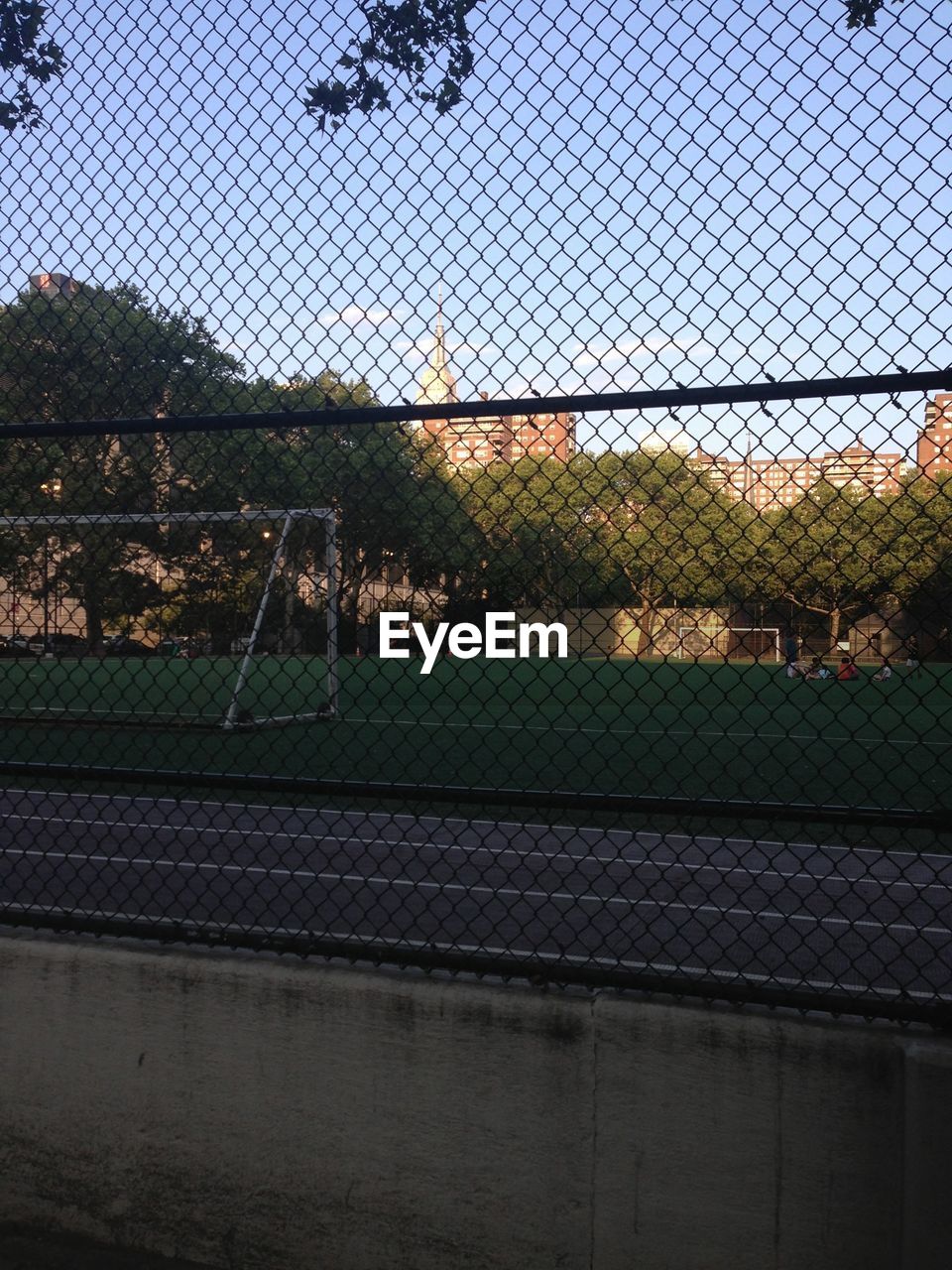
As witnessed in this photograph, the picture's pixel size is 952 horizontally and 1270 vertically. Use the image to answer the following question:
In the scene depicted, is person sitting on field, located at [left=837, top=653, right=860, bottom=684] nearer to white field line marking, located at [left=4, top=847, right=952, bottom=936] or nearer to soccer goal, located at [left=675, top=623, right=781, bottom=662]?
soccer goal, located at [left=675, top=623, right=781, bottom=662]

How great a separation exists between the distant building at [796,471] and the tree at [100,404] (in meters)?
1.90

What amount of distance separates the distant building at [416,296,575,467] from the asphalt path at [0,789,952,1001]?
275cm

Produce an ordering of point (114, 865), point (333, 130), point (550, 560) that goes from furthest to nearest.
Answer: point (114, 865)
point (550, 560)
point (333, 130)

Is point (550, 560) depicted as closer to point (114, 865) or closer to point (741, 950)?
point (741, 950)

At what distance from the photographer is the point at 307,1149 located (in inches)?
130

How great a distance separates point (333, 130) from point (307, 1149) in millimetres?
3187

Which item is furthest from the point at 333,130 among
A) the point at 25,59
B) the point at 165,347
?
the point at 165,347

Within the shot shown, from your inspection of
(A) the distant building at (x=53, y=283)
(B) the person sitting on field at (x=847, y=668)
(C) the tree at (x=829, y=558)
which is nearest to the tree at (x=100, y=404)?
(A) the distant building at (x=53, y=283)

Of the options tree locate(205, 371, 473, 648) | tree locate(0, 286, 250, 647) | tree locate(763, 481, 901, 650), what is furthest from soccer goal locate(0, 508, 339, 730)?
tree locate(763, 481, 901, 650)

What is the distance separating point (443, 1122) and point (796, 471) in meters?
2.22

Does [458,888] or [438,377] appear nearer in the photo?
[438,377]

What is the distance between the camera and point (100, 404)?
11.6 metres

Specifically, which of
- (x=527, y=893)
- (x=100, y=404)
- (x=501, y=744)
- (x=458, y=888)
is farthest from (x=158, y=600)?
(x=501, y=744)

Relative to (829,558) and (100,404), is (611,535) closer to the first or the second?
(829,558)
